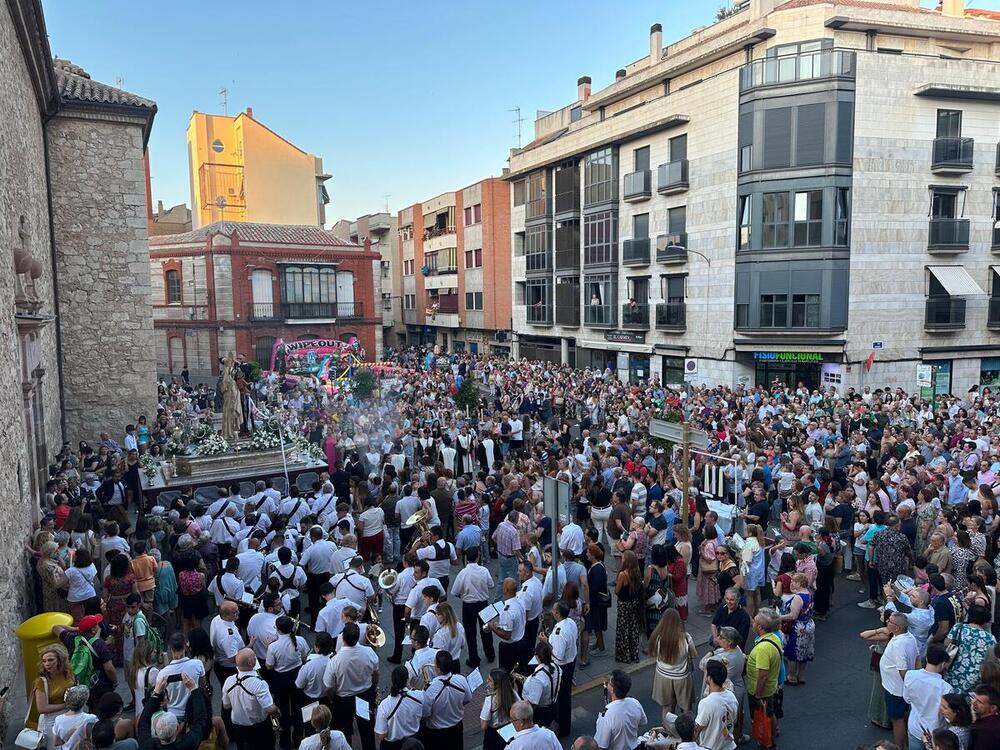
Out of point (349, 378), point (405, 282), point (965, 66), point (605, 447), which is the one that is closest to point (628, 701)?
point (605, 447)

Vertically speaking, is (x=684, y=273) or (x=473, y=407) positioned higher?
(x=684, y=273)

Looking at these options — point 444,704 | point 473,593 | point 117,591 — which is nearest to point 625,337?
point 473,593

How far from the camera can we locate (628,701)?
5410mm

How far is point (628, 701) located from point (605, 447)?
893 cm

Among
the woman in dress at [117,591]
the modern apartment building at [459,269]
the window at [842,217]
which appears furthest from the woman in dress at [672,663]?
the modern apartment building at [459,269]

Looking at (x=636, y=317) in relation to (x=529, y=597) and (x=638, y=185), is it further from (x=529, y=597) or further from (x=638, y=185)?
(x=529, y=597)

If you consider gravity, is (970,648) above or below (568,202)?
below

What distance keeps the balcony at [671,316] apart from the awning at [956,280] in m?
8.87

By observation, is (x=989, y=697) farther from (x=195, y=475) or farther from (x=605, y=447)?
(x=195, y=475)

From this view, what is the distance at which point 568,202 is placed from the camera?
119 ft

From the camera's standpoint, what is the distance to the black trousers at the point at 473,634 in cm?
824

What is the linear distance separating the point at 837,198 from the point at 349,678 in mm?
24480

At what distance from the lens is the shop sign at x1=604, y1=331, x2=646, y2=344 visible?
31.5 metres

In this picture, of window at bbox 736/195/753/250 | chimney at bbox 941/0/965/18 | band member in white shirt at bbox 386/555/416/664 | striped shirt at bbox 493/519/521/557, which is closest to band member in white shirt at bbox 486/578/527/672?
band member in white shirt at bbox 386/555/416/664
